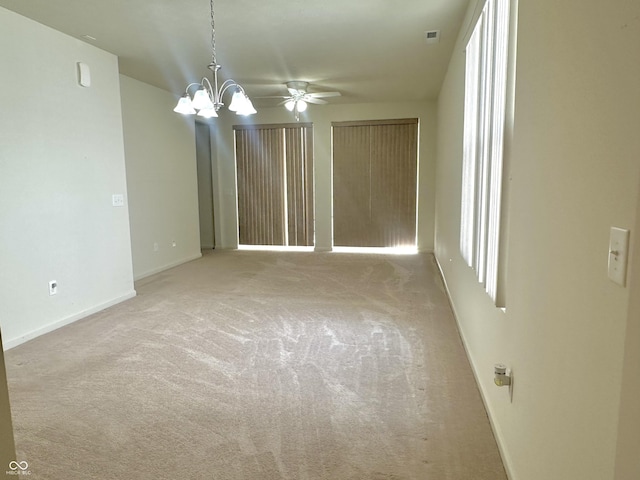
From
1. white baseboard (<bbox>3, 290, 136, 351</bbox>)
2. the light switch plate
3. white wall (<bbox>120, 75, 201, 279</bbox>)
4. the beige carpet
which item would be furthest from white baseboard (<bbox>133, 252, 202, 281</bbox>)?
the light switch plate

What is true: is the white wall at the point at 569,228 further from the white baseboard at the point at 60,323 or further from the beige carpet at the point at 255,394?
the white baseboard at the point at 60,323

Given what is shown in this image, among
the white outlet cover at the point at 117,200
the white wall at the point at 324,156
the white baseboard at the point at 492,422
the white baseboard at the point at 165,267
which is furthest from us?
the white wall at the point at 324,156


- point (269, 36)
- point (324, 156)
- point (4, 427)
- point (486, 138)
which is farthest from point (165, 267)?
point (4, 427)

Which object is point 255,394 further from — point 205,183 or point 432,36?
point 205,183

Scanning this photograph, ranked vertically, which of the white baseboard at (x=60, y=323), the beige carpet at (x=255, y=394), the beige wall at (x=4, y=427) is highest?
the beige wall at (x=4, y=427)

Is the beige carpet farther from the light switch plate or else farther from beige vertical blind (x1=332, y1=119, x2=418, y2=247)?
beige vertical blind (x1=332, y1=119, x2=418, y2=247)

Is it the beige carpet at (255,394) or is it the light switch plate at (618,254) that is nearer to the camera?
the light switch plate at (618,254)

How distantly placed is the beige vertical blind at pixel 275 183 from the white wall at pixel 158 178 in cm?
120

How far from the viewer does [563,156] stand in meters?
1.15

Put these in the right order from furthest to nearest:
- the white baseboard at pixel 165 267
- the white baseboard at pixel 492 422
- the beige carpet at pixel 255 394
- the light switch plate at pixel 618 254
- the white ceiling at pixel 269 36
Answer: the white baseboard at pixel 165 267 < the white ceiling at pixel 269 36 < the beige carpet at pixel 255 394 < the white baseboard at pixel 492 422 < the light switch plate at pixel 618 254

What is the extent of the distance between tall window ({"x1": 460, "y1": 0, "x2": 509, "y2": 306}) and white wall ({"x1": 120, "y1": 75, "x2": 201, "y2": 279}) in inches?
169

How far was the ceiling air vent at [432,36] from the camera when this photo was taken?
12.3 feet

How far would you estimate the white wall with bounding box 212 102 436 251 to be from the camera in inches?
287

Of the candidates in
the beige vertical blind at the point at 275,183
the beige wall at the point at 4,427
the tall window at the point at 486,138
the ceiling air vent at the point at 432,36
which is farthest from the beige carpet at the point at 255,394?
the beige vertical blind at the point at 275,183
